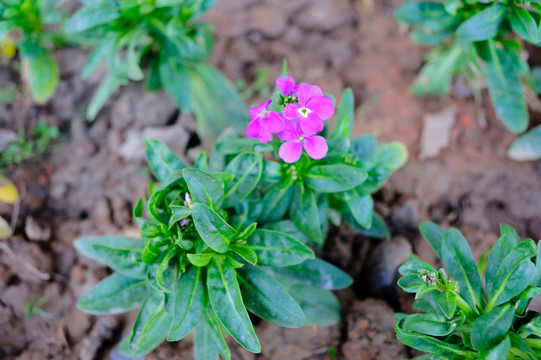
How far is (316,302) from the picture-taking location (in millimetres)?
2916

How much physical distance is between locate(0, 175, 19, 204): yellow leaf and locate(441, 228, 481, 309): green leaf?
3007 millimetres

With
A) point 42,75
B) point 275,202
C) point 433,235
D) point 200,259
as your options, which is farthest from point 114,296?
point 42,75

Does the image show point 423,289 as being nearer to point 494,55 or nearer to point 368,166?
point 368,166

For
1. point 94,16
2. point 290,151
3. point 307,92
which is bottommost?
point 290,151

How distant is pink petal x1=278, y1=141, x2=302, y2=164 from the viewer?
2.21 metres

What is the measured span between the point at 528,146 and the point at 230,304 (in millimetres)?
2633

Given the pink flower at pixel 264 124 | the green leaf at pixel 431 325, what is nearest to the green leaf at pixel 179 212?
the pink flower at pixel 264 124

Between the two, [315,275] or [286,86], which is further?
[315,275]

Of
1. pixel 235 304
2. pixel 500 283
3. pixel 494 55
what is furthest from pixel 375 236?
pixel 494 55

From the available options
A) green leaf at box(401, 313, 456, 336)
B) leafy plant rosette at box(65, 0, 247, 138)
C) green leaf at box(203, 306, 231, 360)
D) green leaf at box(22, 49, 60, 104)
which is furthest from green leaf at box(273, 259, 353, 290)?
green leaf at box(22, 49, 60, 104)

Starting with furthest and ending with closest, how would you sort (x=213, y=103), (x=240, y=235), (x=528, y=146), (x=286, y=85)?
1. (x=213, y=103)
2. (x=528, y=146)
3. (x=240, y=235)
4. (x=286, y=85)

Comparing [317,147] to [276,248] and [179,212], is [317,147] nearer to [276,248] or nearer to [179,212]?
[276,248]

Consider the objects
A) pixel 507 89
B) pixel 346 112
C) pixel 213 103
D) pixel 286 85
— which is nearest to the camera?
pixel 286 85

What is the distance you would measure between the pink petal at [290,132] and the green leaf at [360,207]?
599 mm
